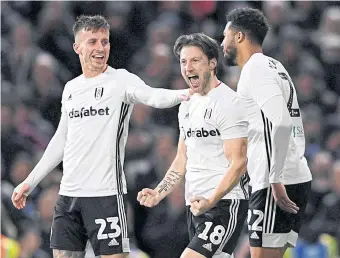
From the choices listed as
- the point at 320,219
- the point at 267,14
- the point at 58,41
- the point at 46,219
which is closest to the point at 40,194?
the point at 46,219

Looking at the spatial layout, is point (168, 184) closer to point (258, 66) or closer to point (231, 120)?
point (231, 120)

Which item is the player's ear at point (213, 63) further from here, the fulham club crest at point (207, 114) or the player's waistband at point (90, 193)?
the player's waistband at point (90, 193)

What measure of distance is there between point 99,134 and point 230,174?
1.15m

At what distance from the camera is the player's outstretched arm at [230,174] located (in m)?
6.21

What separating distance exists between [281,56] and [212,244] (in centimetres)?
546

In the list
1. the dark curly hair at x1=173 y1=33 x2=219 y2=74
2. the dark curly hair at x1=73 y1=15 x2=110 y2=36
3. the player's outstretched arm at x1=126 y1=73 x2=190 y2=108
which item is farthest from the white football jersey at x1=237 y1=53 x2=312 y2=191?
the dark curly hair at x1=73 y1=15 x2=110 y2=36

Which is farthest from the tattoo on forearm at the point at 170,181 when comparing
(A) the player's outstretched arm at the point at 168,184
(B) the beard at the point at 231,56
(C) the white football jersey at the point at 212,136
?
(B) the beard at the point at 231,56

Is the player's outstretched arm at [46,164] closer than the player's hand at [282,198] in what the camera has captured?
No

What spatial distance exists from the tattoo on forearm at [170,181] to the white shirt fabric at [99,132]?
1.32 ft

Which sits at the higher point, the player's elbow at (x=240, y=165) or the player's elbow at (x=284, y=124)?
the player's elbow at (x=284, y=124)

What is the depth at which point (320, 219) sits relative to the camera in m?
9.93

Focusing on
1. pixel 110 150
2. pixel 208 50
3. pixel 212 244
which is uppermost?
pixel 208 50

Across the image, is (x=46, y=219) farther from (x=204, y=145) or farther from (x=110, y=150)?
(x=204, y=145)

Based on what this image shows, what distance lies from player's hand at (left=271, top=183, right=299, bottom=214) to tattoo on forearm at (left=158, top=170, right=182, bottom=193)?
0.70 meters
